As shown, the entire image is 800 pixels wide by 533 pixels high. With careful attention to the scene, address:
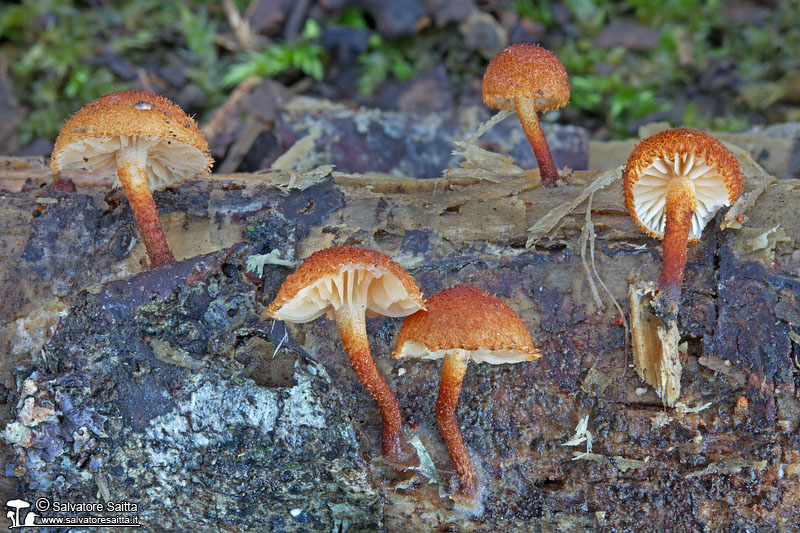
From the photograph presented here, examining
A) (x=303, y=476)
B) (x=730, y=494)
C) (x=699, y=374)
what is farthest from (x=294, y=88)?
(x=730, y=494)

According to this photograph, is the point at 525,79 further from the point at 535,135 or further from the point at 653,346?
the point at 653,346

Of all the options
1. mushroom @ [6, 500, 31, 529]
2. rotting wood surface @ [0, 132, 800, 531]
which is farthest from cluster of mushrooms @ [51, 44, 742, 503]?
mushroom @ [6, 500, 31, 529]

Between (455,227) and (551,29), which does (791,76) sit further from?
(455,227)

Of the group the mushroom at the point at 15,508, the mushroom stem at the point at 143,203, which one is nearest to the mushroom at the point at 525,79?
the mushroom stem at the point at 143,203

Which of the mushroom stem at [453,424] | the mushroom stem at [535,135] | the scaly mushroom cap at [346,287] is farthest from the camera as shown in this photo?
the mushroom stem at [535,135]

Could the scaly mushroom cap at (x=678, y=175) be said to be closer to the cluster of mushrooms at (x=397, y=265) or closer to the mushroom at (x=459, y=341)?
the cluster of mushrooms at (x=397, y=265)

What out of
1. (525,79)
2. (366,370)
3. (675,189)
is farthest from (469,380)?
(525,79)

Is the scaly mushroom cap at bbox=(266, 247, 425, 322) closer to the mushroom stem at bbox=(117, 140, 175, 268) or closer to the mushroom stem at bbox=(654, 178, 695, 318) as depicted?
the mushroom stem at bbox=(117, 140, 175, 268)
